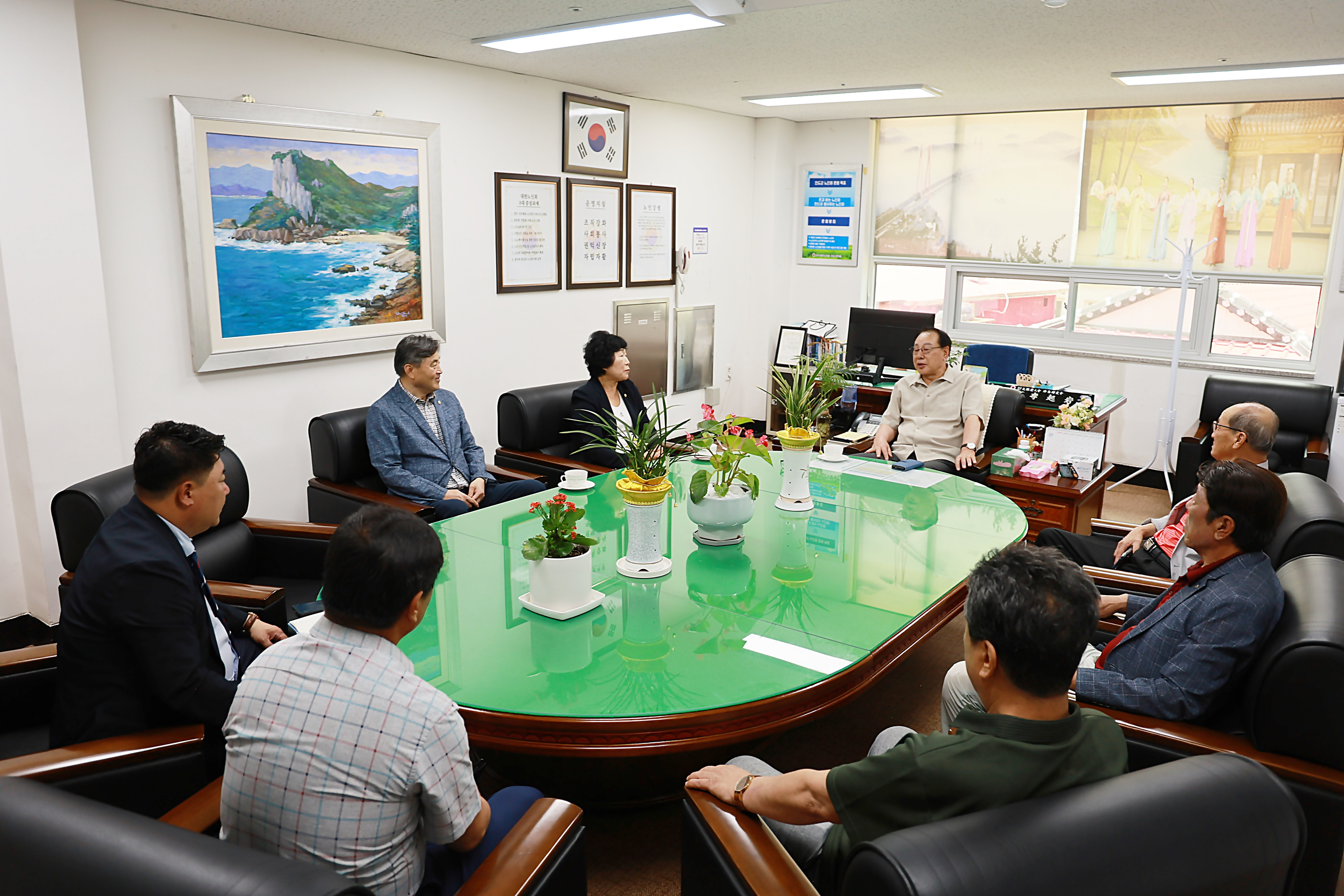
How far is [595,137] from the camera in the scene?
5809 mm

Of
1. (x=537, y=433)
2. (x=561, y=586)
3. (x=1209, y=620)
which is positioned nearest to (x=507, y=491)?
(x=537, y=433)

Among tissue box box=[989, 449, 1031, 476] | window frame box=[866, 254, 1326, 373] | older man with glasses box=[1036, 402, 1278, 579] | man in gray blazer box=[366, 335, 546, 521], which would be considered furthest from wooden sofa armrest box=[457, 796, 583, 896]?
window frame box=[866, 254, 1326, 373]

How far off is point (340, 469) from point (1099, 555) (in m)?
3.16

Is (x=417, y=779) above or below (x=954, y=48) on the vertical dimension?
below

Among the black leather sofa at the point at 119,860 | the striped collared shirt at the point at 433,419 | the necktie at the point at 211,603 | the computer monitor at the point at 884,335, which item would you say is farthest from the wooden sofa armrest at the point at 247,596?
the computer monitor at the point at 884,335

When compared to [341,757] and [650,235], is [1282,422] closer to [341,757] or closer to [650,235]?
[650,235]

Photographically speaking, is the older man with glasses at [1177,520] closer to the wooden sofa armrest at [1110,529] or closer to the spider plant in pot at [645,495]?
the wooden sofa armrest at [1110,529]

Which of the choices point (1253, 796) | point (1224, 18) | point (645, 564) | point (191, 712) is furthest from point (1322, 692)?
point (1224, 18)

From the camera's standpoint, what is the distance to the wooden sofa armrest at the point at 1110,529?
12.5ft

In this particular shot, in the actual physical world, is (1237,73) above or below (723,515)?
above

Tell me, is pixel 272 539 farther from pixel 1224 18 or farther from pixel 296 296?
pixel 1224 18

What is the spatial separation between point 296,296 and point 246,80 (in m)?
0.97

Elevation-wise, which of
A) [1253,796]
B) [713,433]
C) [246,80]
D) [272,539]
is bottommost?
[272,539]

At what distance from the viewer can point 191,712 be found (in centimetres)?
193
